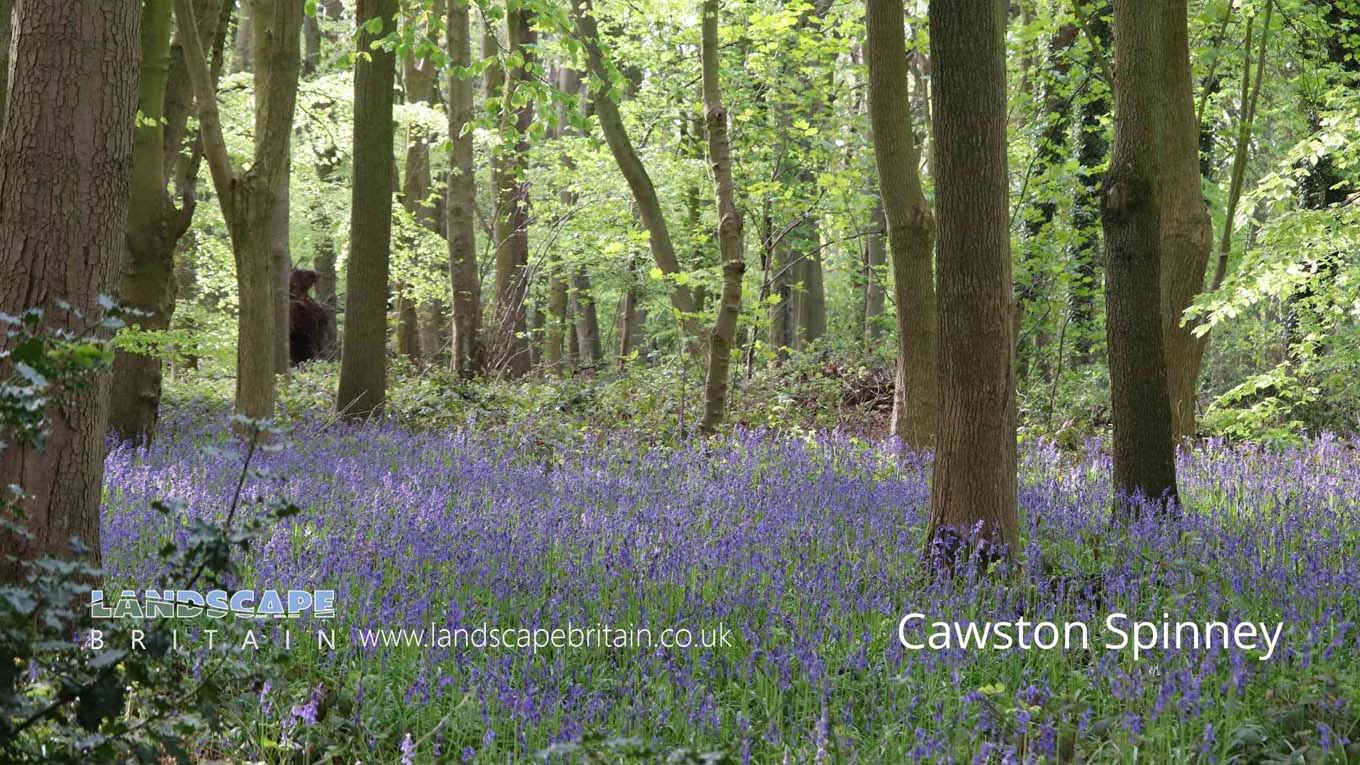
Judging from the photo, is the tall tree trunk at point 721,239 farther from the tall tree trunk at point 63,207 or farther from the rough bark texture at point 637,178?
the tall tree trunk at point 63,207

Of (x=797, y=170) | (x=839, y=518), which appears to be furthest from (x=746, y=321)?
(x=839, y=518)

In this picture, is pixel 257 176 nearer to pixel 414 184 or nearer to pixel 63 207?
pixel 63 207

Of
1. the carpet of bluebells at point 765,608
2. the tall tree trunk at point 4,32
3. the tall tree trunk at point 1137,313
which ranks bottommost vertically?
the carpet of bluebells at point 765,608

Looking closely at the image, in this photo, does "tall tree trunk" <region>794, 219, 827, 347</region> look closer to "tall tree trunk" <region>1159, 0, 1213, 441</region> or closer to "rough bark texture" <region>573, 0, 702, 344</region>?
"rough bark texture" <region>573, 0, 702, 344</region>

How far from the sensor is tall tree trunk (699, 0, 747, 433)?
11375 mm

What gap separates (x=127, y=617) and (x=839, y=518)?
4.19 m

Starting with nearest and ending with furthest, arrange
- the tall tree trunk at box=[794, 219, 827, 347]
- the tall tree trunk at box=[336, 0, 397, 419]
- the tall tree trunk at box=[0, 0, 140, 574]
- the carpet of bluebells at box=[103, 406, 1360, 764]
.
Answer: the carpet of bluebells at box=[103, 406, 1360, 764]
the tall tree trunk at box=[0, 0, 140, 574]
the tall tree trunk at box=[336, 0, 397, 419]
the tall tree trunk at box=[794, 219, 827, 347]

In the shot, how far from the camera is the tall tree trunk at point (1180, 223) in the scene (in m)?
9.59

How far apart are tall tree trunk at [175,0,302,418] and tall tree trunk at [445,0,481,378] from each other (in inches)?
264

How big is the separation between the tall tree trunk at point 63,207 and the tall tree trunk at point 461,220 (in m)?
12.0

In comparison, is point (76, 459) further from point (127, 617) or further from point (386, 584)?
point (386, 584)

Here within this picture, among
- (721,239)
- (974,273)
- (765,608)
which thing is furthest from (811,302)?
(765,608)

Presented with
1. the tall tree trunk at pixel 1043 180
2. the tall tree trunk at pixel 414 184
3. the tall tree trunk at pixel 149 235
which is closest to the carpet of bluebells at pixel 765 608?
the tall tree trunk at pixel 149 235

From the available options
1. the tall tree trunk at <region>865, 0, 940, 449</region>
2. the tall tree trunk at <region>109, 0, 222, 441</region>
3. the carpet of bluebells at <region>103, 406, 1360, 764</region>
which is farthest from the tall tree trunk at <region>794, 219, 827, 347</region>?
the carpet of bluebells at <region>103, 406, 1360, 764</region>
